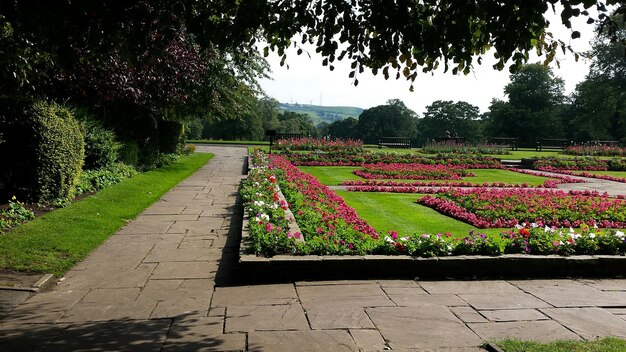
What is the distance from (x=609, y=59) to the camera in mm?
51281

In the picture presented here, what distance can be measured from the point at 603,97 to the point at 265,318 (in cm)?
5593

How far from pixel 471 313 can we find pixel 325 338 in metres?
1.28

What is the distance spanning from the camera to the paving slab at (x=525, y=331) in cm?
325

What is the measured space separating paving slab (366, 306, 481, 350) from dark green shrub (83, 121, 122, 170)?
978 centimetres

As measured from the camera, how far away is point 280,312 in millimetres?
3703

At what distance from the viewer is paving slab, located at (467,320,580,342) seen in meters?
3.25

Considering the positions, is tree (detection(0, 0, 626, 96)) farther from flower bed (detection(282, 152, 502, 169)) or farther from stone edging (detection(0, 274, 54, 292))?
flower bed (detection(282, 152, 502, 169))

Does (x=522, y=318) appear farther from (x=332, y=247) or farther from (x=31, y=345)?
(x=31, y=345)

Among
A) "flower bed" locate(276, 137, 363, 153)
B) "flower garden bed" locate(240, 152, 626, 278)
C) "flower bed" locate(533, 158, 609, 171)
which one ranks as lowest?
"flower garden bed" locate(240, 152, 626, 278)

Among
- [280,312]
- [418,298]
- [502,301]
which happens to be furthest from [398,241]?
[280,312]

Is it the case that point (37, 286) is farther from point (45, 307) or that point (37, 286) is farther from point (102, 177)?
point (102, 177)

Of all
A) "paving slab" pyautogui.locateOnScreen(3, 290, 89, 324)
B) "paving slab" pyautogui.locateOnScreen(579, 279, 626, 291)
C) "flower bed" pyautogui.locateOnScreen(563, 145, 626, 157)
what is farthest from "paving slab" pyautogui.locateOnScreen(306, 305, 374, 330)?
"flower bed" pyautogui.locateOnScreen(563, 145, 626, 157)

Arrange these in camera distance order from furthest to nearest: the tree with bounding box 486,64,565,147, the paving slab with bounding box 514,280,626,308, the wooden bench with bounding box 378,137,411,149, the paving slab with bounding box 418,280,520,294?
the tree with bounding box 486,64,565,147 → the wooden bench with bounding box 378,137,411,149 → the paving slab with bounding box 418,280,520,294 → the paving slab with bounding box 514,280,626,308

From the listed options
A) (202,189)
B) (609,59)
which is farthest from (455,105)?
(202,189)
